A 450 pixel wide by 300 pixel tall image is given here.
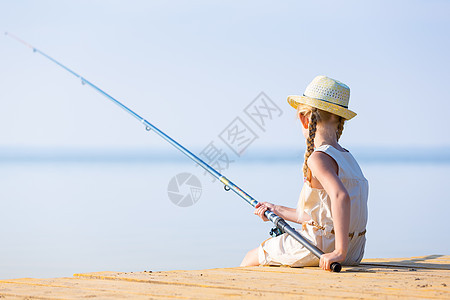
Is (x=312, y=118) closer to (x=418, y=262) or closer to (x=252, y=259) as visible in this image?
(x=252, y=259)

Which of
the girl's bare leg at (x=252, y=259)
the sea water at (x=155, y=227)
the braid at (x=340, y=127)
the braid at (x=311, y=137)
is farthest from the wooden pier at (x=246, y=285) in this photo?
the sea water at (x=155, y=227)

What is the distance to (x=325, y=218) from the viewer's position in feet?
11.3

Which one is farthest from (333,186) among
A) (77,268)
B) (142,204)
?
(142,204)

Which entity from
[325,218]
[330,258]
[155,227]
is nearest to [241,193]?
[325,218]

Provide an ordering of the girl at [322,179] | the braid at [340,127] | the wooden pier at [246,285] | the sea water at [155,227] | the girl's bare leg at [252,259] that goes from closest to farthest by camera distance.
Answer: the wooden pier at [246,285] < the girl at [322,179] < the braid at [340,127] < the girl's bare leg at [252,259] < the sea water at [155,227]

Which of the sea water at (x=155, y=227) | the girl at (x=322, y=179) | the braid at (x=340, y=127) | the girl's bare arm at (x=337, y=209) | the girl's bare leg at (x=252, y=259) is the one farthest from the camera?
the sea water at (x=155, y=227)

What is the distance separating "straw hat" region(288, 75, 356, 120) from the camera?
11.3ft

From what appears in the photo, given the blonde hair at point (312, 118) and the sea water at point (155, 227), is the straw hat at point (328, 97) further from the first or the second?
the sea water at point (155, 227)

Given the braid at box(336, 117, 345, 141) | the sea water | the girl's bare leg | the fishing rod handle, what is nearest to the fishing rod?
the fishing rod handle

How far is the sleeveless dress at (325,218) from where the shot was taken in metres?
3.41

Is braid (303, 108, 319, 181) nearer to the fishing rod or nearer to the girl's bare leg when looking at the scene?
the fishing rod

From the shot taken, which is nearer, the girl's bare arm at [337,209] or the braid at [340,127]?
the girl's bare arm at [337,209]

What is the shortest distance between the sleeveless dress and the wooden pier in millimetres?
86

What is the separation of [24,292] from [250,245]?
12.2 feet
